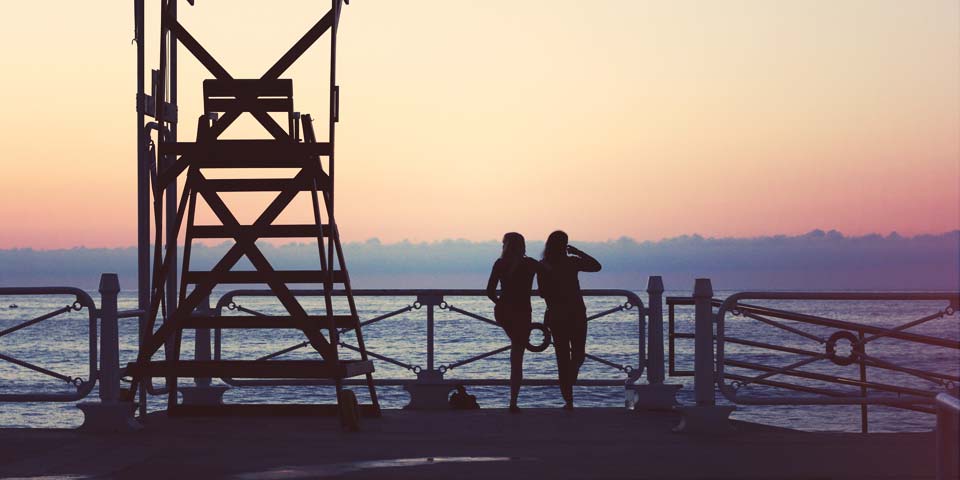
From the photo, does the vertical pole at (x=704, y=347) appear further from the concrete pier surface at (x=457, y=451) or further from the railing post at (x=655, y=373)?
the railing post at (x=655, y=373)

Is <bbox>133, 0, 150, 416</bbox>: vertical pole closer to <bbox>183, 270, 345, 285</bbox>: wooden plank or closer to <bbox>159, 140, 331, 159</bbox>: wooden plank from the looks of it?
<bbox>159, 140, 331, 159</bbox>: wooden plank

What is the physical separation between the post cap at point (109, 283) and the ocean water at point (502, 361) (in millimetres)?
6878

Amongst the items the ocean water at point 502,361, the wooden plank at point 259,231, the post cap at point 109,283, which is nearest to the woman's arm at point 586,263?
the wooden plank at point 259,231

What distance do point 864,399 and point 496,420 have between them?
2989mm

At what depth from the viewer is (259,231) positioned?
10.3 m

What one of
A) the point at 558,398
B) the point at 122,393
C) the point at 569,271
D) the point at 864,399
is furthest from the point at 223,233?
the point at 558,398

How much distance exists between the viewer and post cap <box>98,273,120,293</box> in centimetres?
967

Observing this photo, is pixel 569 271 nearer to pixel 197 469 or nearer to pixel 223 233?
pixel 223 233

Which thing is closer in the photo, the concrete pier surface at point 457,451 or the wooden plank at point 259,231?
the concrete pier surface at point 457,451

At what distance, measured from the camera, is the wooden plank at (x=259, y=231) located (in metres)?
10.4

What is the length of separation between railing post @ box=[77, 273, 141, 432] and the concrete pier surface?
0.17 m

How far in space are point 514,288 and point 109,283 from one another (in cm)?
352

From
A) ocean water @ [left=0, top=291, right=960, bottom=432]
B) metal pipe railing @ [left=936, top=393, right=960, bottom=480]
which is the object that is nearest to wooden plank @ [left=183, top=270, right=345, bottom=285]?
ocean water @ [left=0, top=291, right=960, bottom=432]

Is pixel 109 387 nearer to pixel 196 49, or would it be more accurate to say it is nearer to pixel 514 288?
pixel 196 49
